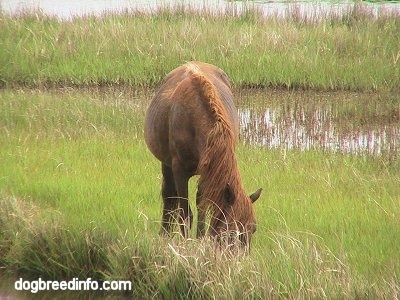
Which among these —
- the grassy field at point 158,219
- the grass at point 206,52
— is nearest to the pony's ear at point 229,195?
the grassy field at point 158,219

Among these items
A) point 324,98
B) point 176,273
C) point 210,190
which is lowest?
point 324,98

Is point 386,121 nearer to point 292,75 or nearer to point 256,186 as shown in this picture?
point 292,75

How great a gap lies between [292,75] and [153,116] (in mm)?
6230

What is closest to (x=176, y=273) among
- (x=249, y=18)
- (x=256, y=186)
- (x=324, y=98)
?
(x=256, y=186)

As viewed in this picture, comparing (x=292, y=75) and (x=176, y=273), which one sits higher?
(x=176, y=273)

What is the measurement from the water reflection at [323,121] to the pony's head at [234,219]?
3.85 m

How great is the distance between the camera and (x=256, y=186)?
24.8 feet

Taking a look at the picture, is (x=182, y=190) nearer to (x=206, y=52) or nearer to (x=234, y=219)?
(x=234, y=219)

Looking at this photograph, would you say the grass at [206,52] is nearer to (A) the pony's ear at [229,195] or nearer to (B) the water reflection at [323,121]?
(B) the water reflection at [323,121]

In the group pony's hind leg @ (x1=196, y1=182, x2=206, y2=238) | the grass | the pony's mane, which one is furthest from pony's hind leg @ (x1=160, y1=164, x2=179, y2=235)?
the grass

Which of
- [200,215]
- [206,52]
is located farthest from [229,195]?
[206,52]

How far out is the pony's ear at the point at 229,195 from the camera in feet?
17.4

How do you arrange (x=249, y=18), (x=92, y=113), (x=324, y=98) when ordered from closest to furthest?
1. (x=92, y=113)
2. (x=324, y=98)
3. (x=249, y=18)

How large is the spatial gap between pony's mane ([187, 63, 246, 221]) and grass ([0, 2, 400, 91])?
6904 mm
